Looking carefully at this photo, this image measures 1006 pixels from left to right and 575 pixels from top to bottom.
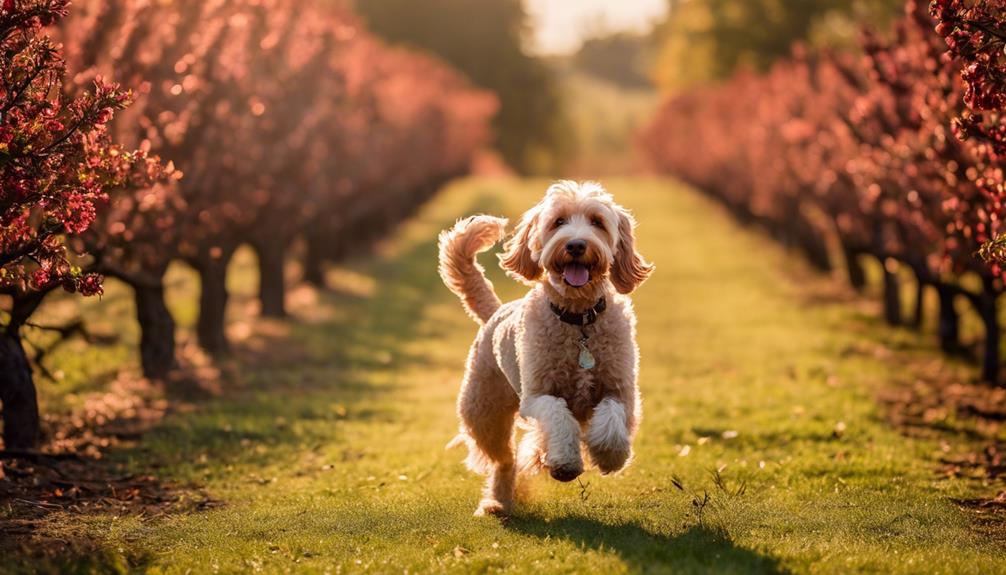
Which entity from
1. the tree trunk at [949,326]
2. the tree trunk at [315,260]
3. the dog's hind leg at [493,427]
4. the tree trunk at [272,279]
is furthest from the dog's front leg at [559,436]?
the tree trunk at [315,260]

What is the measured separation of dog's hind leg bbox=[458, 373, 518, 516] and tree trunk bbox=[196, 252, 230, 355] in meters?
10.5

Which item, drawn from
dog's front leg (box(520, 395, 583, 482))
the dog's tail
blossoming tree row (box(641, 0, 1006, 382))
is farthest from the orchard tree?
blossoming tree row (box(641, 0, 1006, 382))

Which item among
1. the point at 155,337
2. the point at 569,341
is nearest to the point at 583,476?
the point at 569,341

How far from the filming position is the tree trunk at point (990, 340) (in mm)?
15609

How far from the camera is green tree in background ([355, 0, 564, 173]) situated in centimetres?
8362

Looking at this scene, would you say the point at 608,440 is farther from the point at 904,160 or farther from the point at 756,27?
the point at 756,27

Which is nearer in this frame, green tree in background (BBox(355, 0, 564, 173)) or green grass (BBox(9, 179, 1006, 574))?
green grass (BBox(9, 179, 1006, 574))

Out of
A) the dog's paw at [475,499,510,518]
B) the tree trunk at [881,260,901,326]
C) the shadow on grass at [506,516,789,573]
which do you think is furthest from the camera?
the tree trunk at [881,260,901,326]

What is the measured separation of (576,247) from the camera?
721 centimetres

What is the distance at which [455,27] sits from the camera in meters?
84.6

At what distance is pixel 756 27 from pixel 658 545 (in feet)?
167

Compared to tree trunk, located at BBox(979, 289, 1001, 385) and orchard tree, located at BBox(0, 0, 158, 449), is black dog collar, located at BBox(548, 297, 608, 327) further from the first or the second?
tree trunk, located at BBox(979, 289, 1001, 385)

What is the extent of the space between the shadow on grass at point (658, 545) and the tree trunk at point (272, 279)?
15898mm

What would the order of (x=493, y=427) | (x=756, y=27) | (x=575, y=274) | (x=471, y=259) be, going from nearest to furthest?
(x=575, y=274)
(x=493, y=427)
(x=471, y=259)
(x=756, y=27)
